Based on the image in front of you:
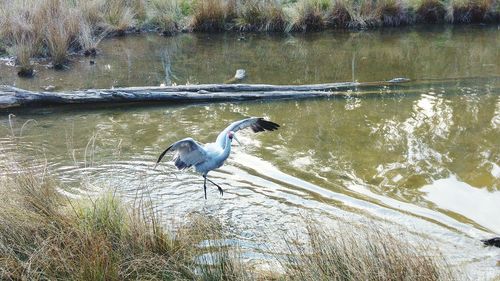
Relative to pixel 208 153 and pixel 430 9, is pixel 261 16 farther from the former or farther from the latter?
pixel 208 153

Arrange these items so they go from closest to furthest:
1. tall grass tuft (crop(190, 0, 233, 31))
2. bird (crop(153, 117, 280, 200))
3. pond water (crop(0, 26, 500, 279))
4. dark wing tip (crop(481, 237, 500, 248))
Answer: dark wing tip (crop(481, 237, 500, 248)) < pond water (crop(0, 26, 500, 279)) < bird (crop(153, 117, 280, 200)) < tall grass tuft (crop(190, 0, 233, 31))

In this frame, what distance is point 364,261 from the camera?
11.2 ft

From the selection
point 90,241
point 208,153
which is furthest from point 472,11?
point 90,241

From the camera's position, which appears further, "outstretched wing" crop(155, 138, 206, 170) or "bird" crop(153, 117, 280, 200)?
"bird" crop(153, 117, 280, 200)

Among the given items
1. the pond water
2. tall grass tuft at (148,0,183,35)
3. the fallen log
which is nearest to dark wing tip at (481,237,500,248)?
the pond water

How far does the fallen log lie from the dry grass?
5.78 meters

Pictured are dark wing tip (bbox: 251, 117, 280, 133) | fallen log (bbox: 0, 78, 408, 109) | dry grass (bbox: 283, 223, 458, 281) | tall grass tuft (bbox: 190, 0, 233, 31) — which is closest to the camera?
dry grass (bbox: 283, 223, 458, 281)

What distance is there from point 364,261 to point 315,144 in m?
4.09

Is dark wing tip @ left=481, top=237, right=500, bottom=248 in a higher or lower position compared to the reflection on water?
lower

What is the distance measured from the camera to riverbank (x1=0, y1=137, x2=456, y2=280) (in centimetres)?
341

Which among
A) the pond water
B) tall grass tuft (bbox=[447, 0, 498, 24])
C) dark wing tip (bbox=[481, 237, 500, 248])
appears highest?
tall grass tuft (bbox=[447, 0, 498, 24])

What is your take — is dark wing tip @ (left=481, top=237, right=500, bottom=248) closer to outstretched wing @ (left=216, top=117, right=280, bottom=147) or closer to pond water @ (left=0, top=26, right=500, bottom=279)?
pond water @ (left=0, top=26, right=500, bottom=279)

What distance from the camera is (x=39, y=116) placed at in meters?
8.55

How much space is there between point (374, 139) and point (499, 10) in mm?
10634
